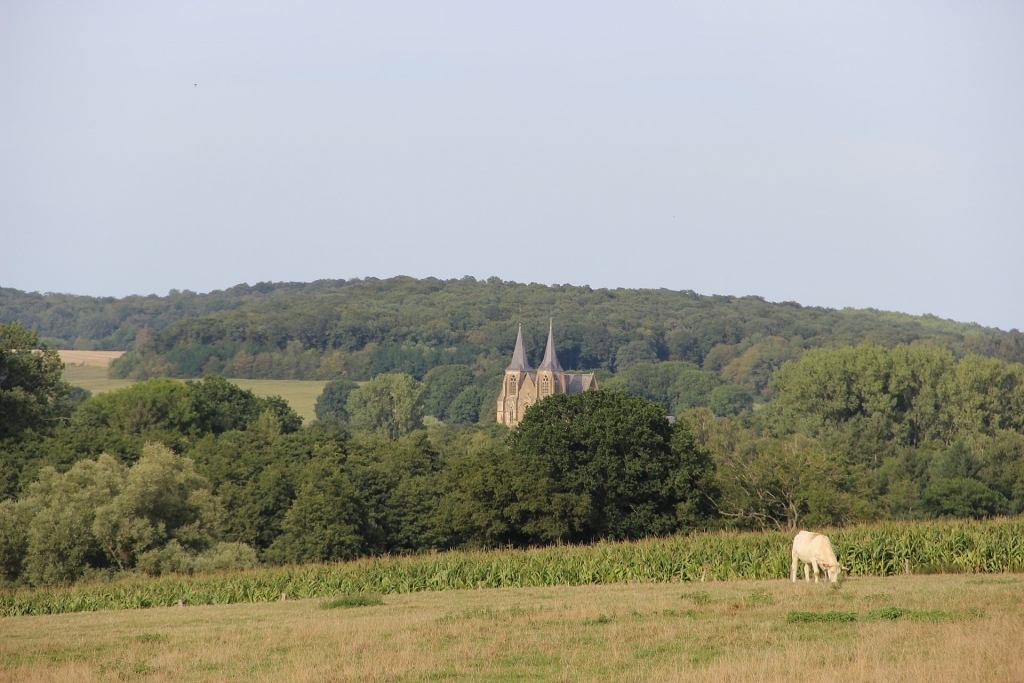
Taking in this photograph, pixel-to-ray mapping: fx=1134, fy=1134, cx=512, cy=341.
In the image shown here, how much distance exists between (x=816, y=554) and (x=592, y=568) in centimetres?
599

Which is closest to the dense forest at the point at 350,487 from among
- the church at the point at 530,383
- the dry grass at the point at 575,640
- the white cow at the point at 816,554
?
the dry grass at the point at 575,640

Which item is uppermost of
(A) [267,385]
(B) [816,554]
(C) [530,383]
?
(C) [530,383]

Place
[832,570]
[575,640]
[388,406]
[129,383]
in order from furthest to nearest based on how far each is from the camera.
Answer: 1. [129,383]
2. [388,406]
3. [832,570]
4. [575,640]

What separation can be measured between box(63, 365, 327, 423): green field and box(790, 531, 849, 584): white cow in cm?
13552

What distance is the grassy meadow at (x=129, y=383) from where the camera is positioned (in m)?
158

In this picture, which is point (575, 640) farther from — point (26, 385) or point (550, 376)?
point (550, 376)

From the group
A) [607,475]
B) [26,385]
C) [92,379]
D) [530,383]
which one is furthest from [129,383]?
[607,475]

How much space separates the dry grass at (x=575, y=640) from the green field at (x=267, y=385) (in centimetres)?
13532

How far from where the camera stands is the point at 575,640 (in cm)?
1561

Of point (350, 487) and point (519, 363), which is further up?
point (519, 363)

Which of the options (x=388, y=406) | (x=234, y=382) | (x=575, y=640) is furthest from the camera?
(x=234, y=382)

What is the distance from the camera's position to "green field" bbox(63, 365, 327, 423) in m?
157

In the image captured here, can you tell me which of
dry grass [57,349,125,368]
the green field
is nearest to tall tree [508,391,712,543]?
the green field

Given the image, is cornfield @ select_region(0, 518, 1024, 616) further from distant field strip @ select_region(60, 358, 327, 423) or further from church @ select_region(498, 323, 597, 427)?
distant field strip @ select_region(60, 358, 327, 423)
